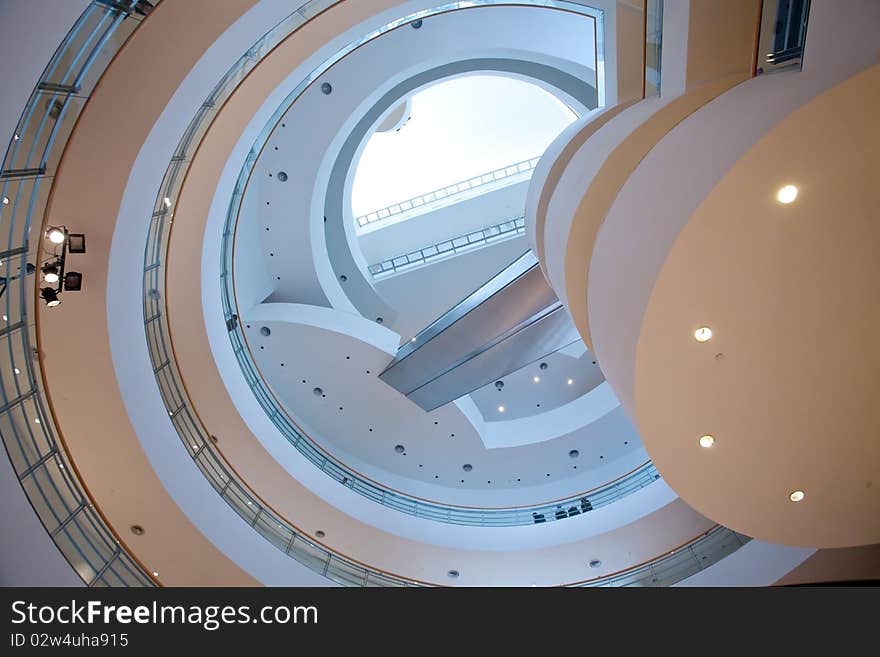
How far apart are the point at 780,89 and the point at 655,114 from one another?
4.21 ft

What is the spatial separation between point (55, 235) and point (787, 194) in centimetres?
608

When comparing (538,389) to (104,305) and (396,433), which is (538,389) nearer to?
(396,433)

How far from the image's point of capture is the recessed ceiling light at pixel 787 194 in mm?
3303

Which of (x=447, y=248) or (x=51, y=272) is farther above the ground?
(x=447, y=248)

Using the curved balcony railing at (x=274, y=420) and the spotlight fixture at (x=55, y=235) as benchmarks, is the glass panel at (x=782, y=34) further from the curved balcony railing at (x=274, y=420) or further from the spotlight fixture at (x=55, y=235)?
the spotlight fixture at (x=55, y=235)

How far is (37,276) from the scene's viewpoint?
19.4 feet

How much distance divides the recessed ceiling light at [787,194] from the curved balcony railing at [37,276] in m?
5.13

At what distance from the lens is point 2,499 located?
218 inches

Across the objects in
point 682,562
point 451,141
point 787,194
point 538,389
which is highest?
point 451,141

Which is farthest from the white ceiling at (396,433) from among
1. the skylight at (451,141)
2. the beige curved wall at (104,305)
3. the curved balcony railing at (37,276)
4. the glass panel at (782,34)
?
the glass panel at (782,34)

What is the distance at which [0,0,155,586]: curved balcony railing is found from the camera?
4922mm

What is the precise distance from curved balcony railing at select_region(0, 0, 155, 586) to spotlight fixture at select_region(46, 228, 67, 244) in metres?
0.10

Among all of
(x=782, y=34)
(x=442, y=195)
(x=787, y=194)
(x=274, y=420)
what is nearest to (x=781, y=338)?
(x=787, y=194)

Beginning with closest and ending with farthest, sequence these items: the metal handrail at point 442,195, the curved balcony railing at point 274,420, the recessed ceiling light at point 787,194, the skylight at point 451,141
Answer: the recessed ceiling light at point 787,194 → the curved balcony railing at point 274,420 → the metal handrail at point 442,195 → the skylight at point 451,141
